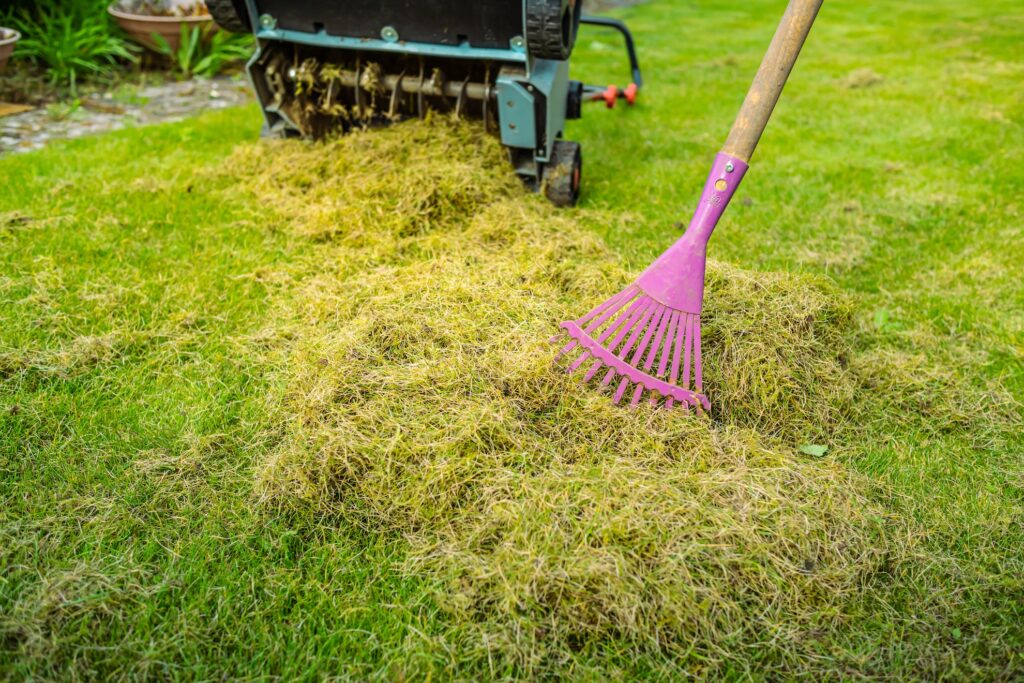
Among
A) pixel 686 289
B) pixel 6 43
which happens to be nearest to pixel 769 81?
pixel 686 289

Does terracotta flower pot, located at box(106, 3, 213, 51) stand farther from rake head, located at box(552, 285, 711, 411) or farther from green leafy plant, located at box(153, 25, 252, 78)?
rake head, located at box(552, 285, 711, 411)

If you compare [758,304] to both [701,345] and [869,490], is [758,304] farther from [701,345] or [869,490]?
[869,490]

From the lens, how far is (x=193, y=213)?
10.7 feet

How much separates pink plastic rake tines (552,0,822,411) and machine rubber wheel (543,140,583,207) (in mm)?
1367

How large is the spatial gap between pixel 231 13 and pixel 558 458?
9.40 ft

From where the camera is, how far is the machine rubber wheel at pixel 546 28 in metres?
2.73

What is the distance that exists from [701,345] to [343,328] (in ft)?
4.09

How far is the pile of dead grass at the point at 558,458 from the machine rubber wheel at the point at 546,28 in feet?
2.77

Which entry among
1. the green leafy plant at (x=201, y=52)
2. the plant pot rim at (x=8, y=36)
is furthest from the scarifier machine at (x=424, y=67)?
the green leafy plant at (x=201, y=52)

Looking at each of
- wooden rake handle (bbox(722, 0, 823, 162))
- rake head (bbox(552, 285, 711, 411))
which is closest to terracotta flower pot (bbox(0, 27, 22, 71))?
rake head (bbox(552, 285, 711, 411))

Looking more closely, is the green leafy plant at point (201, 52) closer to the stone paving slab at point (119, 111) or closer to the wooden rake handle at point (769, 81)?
the stone paving slab at point (119, 111)

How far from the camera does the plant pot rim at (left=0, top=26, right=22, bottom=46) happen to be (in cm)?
426

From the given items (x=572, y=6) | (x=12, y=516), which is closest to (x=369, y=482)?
(x=12, y=516)

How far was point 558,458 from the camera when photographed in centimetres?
182
